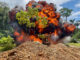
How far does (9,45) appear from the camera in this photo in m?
11.9

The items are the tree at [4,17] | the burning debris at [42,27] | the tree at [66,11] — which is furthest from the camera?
the tree at [66,11]

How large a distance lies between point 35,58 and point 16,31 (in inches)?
555

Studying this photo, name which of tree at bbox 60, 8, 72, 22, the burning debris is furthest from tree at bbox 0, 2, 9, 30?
tree at bbox 60, 8, 72, 22

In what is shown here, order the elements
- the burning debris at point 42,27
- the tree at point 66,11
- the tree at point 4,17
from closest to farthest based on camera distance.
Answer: the burning debris at point 42,27 → the tree at point 4,17 → the tree at point 66,11

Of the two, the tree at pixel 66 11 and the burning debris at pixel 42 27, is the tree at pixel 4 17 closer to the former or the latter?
the burning debris at pixel 42 27

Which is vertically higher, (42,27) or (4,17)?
(4,17)

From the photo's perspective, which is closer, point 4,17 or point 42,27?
point 42,27

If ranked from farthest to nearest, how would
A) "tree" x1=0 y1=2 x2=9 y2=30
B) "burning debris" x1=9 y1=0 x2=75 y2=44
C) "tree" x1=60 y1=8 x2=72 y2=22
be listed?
"tree" x1=60 y1=8 x2=72 y2=22 < "tree" x1=0 y1=2 x2=9 y2=30 < "burning debris" x1=9 y1=0 x2=75 y2=44

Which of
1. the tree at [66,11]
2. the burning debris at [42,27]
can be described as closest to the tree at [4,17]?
the burning debris at [42,27]

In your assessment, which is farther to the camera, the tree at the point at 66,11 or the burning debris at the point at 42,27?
the tree at the point at 66,11

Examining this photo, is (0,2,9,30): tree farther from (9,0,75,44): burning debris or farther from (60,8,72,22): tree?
(60,8,72,22): tree

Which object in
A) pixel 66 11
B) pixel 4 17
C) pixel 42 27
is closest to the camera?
pixel 42 27

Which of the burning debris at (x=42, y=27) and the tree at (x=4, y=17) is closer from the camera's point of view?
the burning debris at (x=42, y=27)

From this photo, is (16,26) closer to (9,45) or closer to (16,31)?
(16,31)
